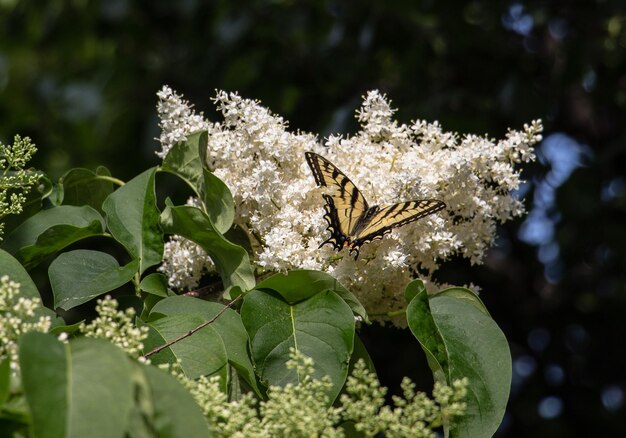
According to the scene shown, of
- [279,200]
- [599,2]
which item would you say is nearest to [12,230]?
[279,200]

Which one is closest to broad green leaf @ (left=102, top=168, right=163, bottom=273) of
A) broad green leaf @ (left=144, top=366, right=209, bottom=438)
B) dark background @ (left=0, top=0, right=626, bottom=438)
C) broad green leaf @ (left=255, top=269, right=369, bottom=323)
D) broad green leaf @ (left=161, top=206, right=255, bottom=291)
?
broad green leaf @ (left=161, top=206, right=255, bottom=291)

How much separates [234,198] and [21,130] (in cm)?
349

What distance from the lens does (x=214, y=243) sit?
4.93 ft

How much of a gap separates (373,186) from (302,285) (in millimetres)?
368

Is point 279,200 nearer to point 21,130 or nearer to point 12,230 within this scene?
point 12,230

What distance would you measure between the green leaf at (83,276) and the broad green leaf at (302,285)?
0.81 feet

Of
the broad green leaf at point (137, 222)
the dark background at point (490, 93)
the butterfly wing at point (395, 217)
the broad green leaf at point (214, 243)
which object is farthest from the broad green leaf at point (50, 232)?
the dark background at point (490, 93)

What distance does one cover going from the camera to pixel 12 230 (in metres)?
1.73

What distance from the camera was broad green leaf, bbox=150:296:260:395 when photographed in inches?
51.1

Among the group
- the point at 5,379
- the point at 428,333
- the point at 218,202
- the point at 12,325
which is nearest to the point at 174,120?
the point at 218,202

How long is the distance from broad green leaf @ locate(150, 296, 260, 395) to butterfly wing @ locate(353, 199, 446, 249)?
1.01 ft

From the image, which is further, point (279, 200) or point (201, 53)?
point (201, 53)

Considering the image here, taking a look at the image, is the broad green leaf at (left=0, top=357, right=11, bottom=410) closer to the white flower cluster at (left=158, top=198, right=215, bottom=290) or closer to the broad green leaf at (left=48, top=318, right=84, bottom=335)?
the broad green leaf at (left=48, top=318, right=84, bottom=335)

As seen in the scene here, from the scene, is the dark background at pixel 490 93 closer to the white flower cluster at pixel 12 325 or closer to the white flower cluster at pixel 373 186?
the white flower cluster at pixel 373 186
